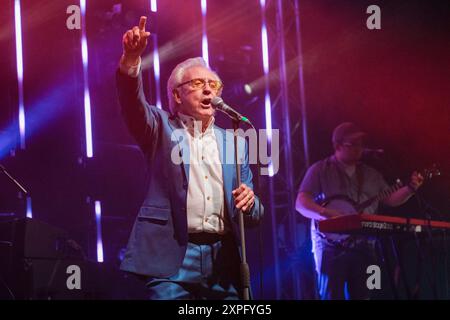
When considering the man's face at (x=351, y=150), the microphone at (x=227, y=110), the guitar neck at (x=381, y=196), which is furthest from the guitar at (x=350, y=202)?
the microphone at (x=227, y=110)

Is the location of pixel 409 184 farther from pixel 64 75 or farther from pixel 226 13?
pixel 64 75

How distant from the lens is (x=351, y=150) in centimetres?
655

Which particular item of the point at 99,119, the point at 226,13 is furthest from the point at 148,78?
the point at 226,13

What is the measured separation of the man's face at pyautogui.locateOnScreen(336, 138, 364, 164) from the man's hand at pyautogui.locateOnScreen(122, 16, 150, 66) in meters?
3.67

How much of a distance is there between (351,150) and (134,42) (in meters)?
3.81

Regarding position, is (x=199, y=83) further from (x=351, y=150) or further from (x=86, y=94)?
(x=351, y=150)

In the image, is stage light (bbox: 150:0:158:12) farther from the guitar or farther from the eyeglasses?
the eyeglasses

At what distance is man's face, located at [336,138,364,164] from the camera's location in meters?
6.51

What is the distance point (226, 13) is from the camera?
743cm

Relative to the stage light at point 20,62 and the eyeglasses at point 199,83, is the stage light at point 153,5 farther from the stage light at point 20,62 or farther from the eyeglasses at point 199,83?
the eyeglasses at point 199,83

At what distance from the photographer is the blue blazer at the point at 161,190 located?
327 cm

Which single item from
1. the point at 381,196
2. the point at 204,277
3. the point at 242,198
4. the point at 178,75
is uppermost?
the point at 178,75

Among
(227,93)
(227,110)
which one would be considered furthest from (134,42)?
(227,93)
